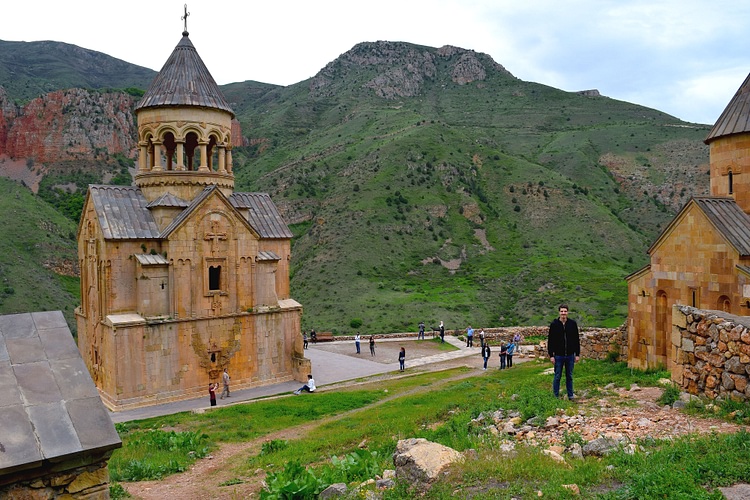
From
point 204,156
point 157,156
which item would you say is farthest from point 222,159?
point 157,156

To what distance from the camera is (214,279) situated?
17.9 meters

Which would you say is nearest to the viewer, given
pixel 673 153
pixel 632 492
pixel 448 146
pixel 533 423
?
pixel 632 492

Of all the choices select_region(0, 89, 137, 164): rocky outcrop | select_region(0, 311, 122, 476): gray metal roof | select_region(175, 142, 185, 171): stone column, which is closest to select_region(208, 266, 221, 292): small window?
select_region(175, 142, 185, 171): stone column

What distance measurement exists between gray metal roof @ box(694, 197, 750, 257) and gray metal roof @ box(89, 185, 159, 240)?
15.1 metres

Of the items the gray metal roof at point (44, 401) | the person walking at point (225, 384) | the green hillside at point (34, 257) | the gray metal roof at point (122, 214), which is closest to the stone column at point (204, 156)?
the gray metal roof at point (122, 214)

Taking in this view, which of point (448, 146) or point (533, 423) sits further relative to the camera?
point (448, 146)

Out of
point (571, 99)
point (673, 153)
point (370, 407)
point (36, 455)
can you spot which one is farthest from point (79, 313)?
point (571, 99)

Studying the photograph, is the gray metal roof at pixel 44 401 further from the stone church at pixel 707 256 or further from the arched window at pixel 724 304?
the arched window at pixel 724 304

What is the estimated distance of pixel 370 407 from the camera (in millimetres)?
13883

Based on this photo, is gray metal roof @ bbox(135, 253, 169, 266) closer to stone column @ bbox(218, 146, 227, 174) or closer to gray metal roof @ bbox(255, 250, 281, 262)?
gray metal roof @ bbox(255, 250, 281, 262)

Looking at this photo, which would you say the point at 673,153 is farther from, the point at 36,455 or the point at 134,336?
the point at 36,455

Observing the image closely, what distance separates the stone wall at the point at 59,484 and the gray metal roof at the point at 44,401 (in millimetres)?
214

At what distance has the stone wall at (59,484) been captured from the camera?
394cm

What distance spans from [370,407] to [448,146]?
5004cm
